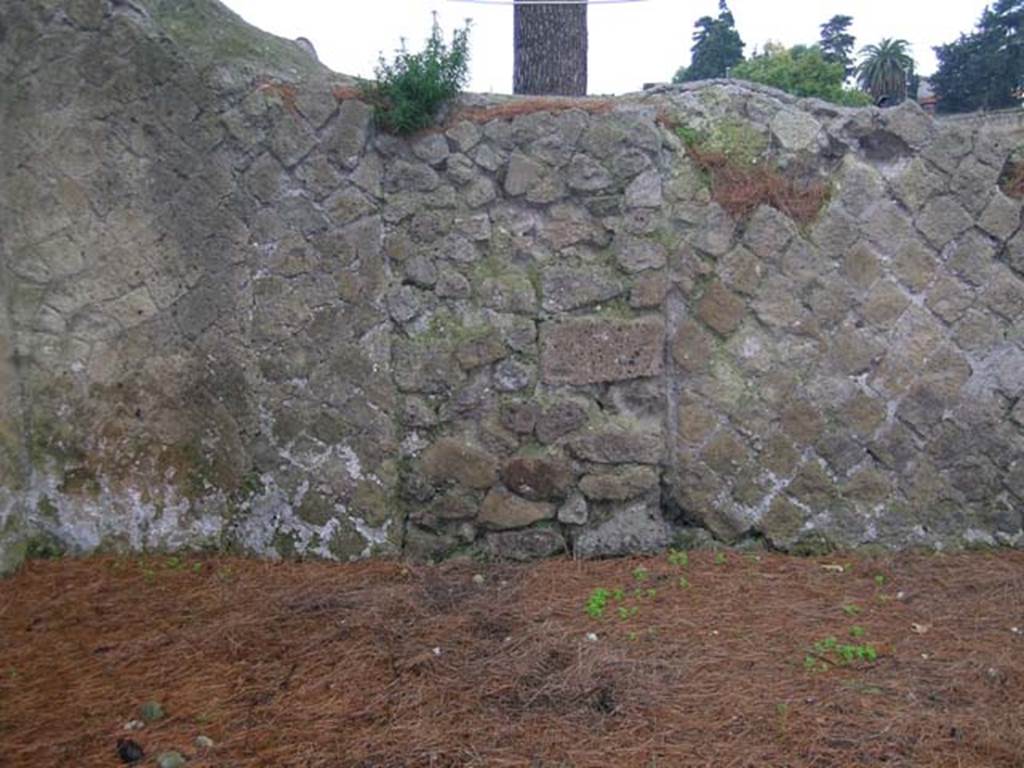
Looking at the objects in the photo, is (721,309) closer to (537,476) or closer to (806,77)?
(537,476)

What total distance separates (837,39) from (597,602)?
2699 cm

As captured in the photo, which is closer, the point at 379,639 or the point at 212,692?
the point at 212,692

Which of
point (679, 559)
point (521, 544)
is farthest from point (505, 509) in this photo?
point (679, 559)

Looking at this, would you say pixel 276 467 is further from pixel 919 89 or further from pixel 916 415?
pixel 919 89

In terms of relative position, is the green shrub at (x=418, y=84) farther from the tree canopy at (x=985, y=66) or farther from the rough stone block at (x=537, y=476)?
the tree canopy at (x=985, y=66)

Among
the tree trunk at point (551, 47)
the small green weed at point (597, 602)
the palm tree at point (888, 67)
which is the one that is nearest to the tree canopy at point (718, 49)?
the palm tree at point (888, 67)

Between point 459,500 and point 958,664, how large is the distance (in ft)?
6.49

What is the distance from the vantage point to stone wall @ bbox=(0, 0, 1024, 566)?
3746mm

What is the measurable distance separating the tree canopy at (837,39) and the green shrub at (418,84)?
24.5 meters

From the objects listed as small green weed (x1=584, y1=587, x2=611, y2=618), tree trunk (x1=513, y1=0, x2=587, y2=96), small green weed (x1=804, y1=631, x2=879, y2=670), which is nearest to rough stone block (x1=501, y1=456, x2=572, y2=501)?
small green weed (x1=584, y1=587, x2=611, y2=618)

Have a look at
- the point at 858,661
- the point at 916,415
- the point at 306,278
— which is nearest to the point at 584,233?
the point at 306,278

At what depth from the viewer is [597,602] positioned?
3416 millimetres

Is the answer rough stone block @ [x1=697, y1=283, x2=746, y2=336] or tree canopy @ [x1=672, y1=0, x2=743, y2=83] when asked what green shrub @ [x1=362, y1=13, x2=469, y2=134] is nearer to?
rough stone block @ [x1=697, y1=283, x2=746, y2=336]

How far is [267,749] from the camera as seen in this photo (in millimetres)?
2484
